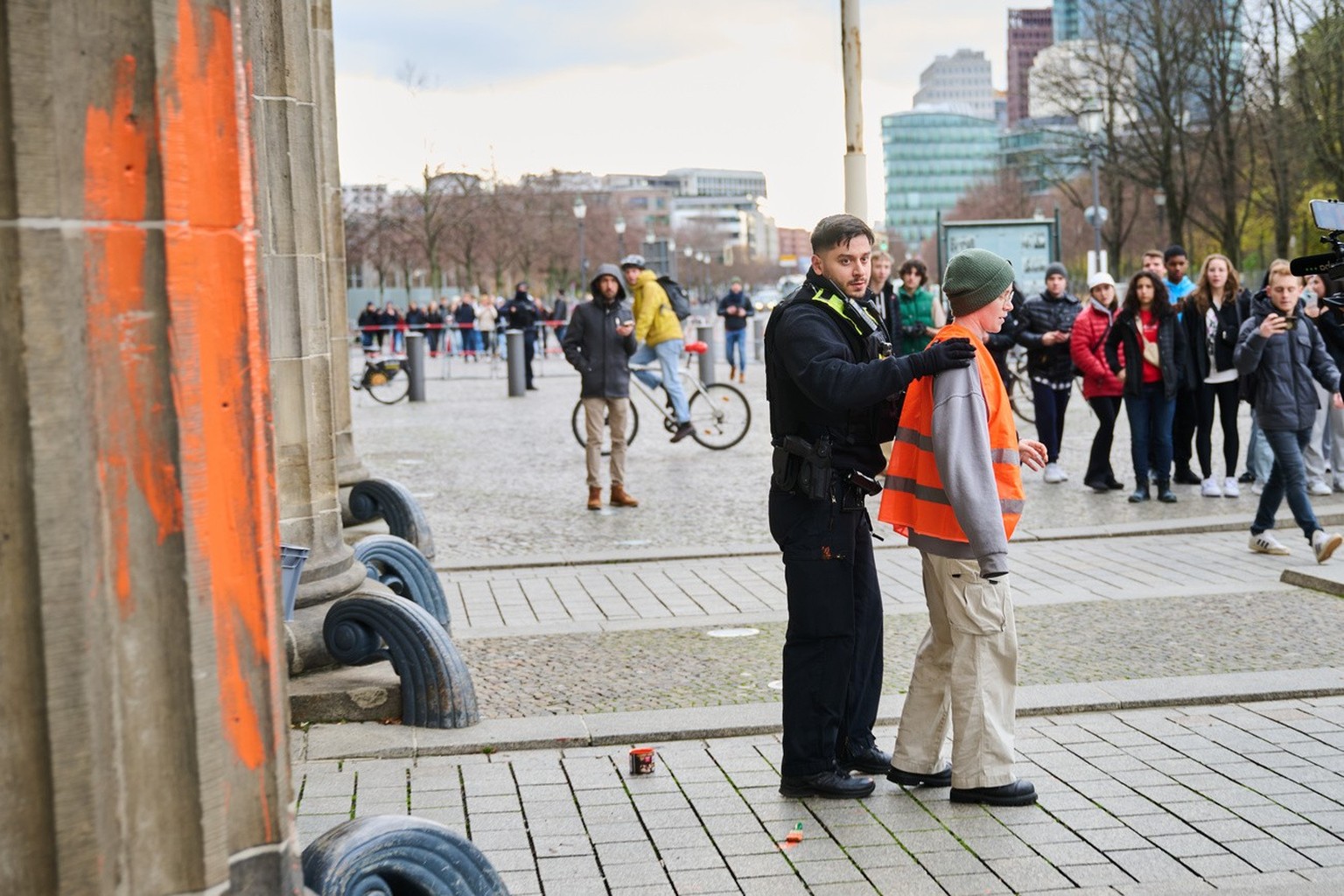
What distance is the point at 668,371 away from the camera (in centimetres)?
1644

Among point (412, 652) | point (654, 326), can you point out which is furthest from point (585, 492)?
point (412, 652)

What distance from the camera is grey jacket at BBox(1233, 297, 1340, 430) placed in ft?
33.7

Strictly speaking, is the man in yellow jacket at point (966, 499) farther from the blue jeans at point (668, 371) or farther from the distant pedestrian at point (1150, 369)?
the blue jeans at point (668, 371)

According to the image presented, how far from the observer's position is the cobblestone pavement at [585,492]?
1175 cm

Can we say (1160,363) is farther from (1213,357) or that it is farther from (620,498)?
(620,498)

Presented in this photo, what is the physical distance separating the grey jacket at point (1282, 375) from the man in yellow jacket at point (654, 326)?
6335mm

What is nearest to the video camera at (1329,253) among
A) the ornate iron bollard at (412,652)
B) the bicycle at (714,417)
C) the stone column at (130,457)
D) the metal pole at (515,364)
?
the ornate iron bollard at (412,652)

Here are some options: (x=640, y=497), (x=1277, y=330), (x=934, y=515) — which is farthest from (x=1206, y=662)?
(x=640, y=497)

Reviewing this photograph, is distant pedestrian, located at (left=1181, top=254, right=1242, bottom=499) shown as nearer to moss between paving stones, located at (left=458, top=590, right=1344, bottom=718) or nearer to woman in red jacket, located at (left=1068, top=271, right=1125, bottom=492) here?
woman in red jacket, located at (left=1068, top=271, right=1125, bottom=492)

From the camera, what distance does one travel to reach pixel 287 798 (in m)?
2.80

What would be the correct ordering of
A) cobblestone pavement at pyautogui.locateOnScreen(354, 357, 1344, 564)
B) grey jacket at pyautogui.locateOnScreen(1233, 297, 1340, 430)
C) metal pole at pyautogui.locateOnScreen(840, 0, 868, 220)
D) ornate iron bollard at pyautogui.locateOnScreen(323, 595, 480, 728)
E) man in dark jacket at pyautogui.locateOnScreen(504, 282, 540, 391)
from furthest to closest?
man in dark jacket at pyautogui.locateOnScreen(504, 282, 540, 391) < metal pole at pyautogui.locateOnScreen(840, 0, 868, 220) < cobblestone pavement at pyautogui.locateOnScreen(354, 357, 1344, 564) < grey jacket at pyautogui.locateOnScreen(1233, 297, 1340, 430) < ornate iron bollard at pyautogui.locateOnScreen(323, 595, 480, 728)

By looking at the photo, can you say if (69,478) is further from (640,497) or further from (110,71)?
(640,497)

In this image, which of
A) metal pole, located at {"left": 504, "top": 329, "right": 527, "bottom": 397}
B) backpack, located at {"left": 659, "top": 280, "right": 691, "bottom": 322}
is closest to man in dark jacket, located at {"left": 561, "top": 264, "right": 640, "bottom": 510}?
backpack, located at {"left": 659, "top": 280, "right": 691, "bottom": 322}

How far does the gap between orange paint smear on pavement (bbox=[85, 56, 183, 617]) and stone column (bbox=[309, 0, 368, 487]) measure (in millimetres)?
8328
